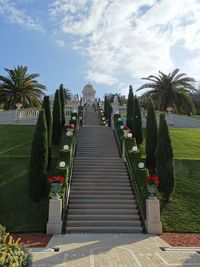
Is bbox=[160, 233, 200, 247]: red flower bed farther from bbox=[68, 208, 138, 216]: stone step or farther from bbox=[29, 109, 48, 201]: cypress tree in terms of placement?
bbox=[29, 109, 48, 201]: cypress tree

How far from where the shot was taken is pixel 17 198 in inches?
549

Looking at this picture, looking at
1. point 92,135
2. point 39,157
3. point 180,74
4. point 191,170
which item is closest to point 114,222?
point 39,157

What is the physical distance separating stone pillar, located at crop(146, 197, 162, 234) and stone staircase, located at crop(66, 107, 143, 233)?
1.62ft

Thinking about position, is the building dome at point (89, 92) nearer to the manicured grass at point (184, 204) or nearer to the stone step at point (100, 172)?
the stone step at point (100, 172)

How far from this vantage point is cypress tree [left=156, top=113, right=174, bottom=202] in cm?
1427

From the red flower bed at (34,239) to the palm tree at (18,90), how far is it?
25.7 metres

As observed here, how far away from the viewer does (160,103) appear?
118 ft

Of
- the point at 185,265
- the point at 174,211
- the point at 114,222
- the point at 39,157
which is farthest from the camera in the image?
the point at 39,157

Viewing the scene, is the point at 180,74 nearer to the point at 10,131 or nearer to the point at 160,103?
the point at 160,103

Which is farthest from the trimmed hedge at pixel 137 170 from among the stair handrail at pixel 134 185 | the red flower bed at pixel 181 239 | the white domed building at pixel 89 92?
the white domed building at pixel 89 92

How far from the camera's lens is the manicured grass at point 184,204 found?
12.4 meters

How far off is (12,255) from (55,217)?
22.7ft

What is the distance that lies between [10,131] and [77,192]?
43.5 ft

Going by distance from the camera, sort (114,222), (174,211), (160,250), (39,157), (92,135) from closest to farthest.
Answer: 1. (160,250)
2. (114,222)
3. (174,211)
4. (39,157)
5. (92,135)
